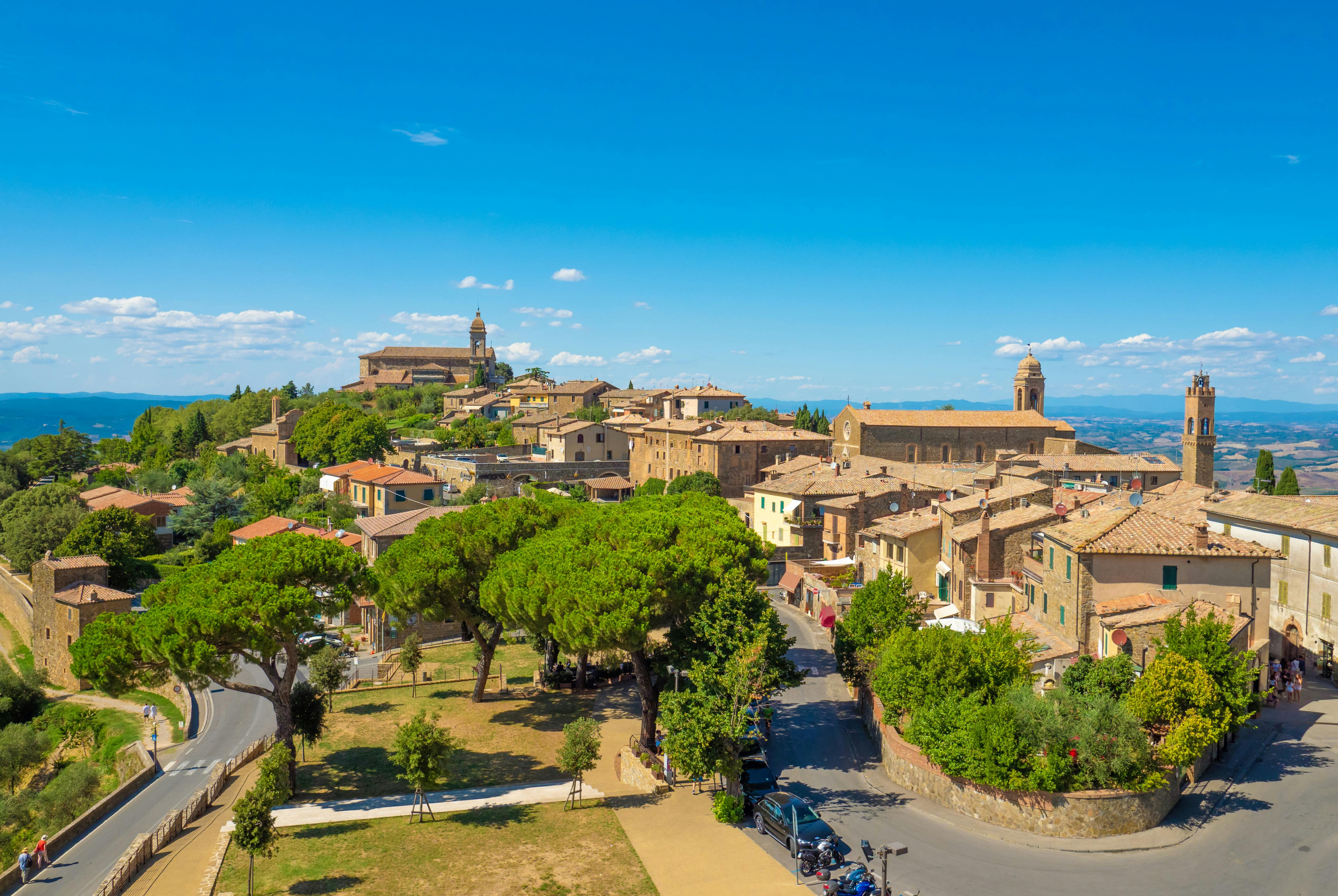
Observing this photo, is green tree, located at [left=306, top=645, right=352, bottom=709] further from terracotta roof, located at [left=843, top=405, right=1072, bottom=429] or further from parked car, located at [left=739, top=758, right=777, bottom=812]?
terracotta roof, located at [left=843, top=405, right=1072, bottom=429]

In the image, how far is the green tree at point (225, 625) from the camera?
958 inches

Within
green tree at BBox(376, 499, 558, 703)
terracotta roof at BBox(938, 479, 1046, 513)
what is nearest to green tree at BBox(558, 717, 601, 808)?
green tree at BBox(376, 499, 558, 703)

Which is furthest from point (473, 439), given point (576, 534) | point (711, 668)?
point (711, 668)

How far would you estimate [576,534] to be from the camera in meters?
30.6

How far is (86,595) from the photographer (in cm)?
4916

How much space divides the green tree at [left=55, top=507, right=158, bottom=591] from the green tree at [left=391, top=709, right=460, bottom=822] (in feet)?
156

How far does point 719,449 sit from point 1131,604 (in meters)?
51.4

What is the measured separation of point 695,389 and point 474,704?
88.6 metres

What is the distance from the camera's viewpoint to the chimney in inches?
1491

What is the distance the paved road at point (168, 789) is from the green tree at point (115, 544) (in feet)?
88.5

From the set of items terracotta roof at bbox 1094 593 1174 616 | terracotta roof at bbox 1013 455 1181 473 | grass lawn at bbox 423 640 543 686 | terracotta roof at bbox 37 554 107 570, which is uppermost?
terracotta roof at bbox 1013 455 1181 473

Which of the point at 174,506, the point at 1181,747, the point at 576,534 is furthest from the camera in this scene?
the point at 174,506

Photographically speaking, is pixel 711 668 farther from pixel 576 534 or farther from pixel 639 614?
pixel 576 534

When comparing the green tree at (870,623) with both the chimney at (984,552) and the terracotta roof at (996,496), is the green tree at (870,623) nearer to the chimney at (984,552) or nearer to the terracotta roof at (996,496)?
the chimney at (984,552)
